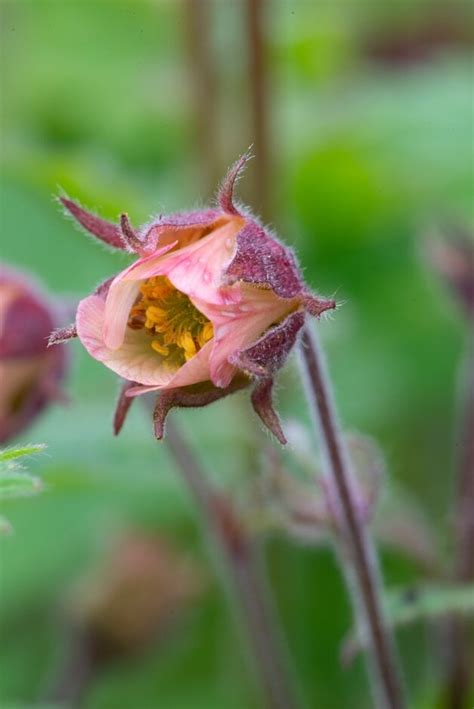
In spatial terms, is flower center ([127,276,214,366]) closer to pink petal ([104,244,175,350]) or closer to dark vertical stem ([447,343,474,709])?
pink petal ([104,244,175,350])

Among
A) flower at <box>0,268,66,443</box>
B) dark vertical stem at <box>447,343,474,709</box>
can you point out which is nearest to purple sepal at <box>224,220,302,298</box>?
flower at <box>0,268,66,443</box>

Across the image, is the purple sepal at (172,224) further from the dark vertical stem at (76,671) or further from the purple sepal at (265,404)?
the dark vertical stem at (76,671)

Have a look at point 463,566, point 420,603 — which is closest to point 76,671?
point 463,566

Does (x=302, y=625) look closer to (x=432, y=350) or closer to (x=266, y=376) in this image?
(x=432, y=350)

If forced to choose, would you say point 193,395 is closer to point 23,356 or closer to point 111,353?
point 111,353

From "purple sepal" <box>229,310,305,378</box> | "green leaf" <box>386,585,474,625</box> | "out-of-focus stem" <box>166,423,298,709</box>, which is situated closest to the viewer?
"purple sepal" <box>229,310,305,378</box>
